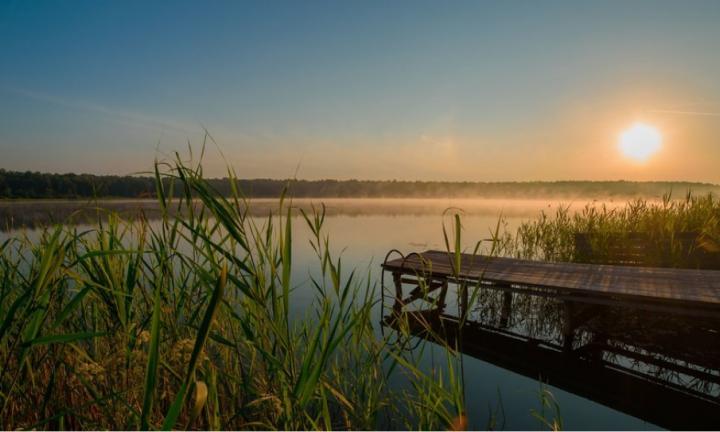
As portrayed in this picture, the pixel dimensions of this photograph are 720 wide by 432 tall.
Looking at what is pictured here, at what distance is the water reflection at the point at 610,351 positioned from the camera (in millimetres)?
4695

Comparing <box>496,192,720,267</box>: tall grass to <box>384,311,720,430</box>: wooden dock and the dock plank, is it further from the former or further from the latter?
<box>384,311,720,430</box>: wooden dock

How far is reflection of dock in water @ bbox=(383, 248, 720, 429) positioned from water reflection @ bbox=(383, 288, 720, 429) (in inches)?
0.5

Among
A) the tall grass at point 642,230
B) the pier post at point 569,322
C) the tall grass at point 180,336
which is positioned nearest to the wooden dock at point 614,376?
the pier post at point 569,322

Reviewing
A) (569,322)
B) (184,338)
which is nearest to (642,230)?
(569,322)

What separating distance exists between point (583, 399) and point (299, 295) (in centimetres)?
645

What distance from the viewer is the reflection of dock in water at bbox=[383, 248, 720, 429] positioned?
485 centimetres

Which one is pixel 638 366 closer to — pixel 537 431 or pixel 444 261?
pixel 537 431

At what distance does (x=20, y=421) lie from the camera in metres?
2.74

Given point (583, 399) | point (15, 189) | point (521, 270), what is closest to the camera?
point (583, 399)

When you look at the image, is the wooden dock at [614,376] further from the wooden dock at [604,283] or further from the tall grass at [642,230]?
the tall grass at [642,230]

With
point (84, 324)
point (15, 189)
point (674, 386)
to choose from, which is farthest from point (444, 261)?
point (15, 189)

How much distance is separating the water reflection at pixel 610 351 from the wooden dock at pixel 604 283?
0.53 m

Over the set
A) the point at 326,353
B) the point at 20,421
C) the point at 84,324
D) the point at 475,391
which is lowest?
the point at 475,391

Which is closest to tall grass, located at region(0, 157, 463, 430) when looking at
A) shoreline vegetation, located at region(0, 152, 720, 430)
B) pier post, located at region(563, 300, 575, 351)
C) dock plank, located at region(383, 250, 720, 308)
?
shoreline vegetation, located at region(0, 152, 720, 430)
